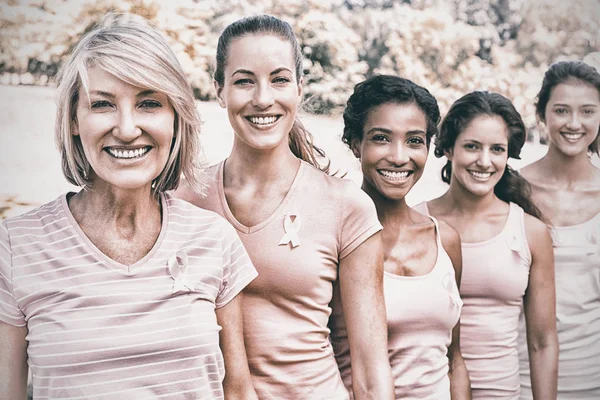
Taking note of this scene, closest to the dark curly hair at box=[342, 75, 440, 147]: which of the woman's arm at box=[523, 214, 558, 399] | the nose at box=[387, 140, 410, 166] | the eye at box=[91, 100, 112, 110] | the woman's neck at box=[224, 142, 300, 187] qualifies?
the nose at box=[387, 140, 410, 166]

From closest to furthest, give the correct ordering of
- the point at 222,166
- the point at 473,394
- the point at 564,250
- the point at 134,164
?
the point at 134,164, the point at 222,166, the point at 473,394, the point at 564,250

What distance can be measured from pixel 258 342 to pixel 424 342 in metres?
0.61

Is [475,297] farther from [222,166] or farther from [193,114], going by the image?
[193,114]

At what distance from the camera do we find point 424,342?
2229 millimetres

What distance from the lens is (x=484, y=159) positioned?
8.75ft

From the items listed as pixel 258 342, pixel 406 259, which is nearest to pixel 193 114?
pixel 258 342

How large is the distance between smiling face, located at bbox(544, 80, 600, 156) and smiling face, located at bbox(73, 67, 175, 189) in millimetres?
2111

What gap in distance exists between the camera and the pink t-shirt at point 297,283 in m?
1.95

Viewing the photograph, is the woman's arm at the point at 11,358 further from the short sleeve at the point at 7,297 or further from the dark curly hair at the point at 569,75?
the dark curly hair at the point at 569,75

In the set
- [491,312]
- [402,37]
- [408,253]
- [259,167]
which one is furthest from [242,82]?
[402,37]

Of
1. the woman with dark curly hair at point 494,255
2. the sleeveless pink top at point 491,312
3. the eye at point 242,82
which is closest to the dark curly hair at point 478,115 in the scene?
the woman with dark curly hair at point 494,255

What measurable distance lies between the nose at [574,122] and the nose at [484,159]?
66 centimetres

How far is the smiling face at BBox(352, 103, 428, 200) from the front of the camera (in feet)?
7.62

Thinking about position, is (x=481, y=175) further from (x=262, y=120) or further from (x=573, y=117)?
(x=262, y=120)
